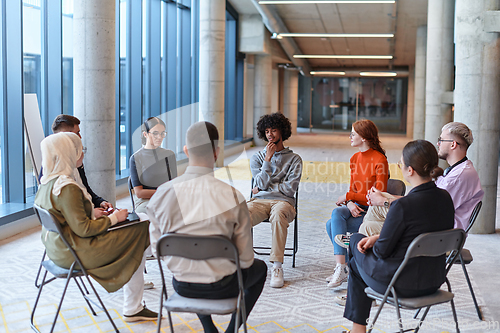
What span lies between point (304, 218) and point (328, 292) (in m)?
2.73

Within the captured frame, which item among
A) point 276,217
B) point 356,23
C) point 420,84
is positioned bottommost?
point 276,217

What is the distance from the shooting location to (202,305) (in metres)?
2.40

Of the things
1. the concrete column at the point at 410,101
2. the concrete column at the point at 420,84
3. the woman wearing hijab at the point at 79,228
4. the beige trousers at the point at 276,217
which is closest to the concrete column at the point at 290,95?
the concrete column at the point at 410,101

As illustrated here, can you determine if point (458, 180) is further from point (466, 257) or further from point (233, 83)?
point (233, 83)

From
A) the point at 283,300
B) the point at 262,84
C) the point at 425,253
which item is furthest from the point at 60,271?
the point at 262,84

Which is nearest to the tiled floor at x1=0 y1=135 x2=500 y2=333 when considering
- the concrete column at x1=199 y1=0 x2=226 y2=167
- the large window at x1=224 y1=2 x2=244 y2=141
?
the concrete column at x1=199 y1=0 x2=226 y2=167

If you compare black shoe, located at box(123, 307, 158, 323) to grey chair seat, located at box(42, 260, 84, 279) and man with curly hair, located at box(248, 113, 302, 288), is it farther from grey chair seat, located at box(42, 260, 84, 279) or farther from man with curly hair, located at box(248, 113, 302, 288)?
man with curly hair, located at box(248, 113, 302, 288)

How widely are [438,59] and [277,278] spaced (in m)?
7.01

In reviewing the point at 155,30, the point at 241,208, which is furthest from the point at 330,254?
the point at 155,30

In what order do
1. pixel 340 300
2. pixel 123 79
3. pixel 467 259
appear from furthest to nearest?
pixel 123 79 → pixel 340 300 → pixel 467 259

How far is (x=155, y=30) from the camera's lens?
1061 centimetres

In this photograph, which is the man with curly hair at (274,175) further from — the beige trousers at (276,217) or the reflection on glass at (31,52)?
the reflection on glass at (31,52)

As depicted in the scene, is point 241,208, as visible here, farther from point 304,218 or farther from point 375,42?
point 375,42

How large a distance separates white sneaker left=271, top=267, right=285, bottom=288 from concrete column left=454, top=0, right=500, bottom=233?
3014mm
